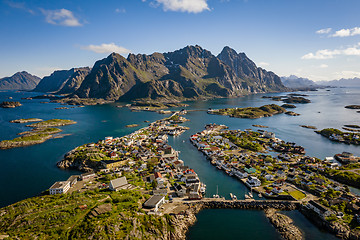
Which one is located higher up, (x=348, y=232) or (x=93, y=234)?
(x=93, y=234)

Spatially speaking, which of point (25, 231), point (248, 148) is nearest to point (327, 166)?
point (248, 148)

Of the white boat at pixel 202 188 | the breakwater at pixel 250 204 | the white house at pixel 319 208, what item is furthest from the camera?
the white boat at pixel 202 188

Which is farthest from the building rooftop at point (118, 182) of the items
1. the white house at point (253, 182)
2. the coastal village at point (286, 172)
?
the white house at point (253, 182)

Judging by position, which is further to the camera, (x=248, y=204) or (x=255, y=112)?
(x=255, y=112)

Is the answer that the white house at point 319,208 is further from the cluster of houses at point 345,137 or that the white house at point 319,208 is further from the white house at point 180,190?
the cluster of houses at point 345,137

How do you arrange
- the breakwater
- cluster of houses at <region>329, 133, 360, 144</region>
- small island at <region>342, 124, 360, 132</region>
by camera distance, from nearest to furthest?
the breakwater, cluster of houses at <region>329, 133, 360, 144</region>, small island at <region>342, 124, 360, 132</region>

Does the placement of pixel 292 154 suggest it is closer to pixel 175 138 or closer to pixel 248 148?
pixel 248 148

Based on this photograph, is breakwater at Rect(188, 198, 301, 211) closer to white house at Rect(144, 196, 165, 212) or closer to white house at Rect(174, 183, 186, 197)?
white house at Rect(174, 183, 186, 197)

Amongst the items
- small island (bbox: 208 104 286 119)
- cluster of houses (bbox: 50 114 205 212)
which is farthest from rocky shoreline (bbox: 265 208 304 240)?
small island (bbox: 208 104 286 119)

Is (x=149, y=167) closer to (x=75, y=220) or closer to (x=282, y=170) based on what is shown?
(x=75, y=220)

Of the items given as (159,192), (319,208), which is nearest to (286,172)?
(319,208)

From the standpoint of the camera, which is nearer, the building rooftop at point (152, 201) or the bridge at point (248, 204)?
the building rooftop at point (152, 201)
